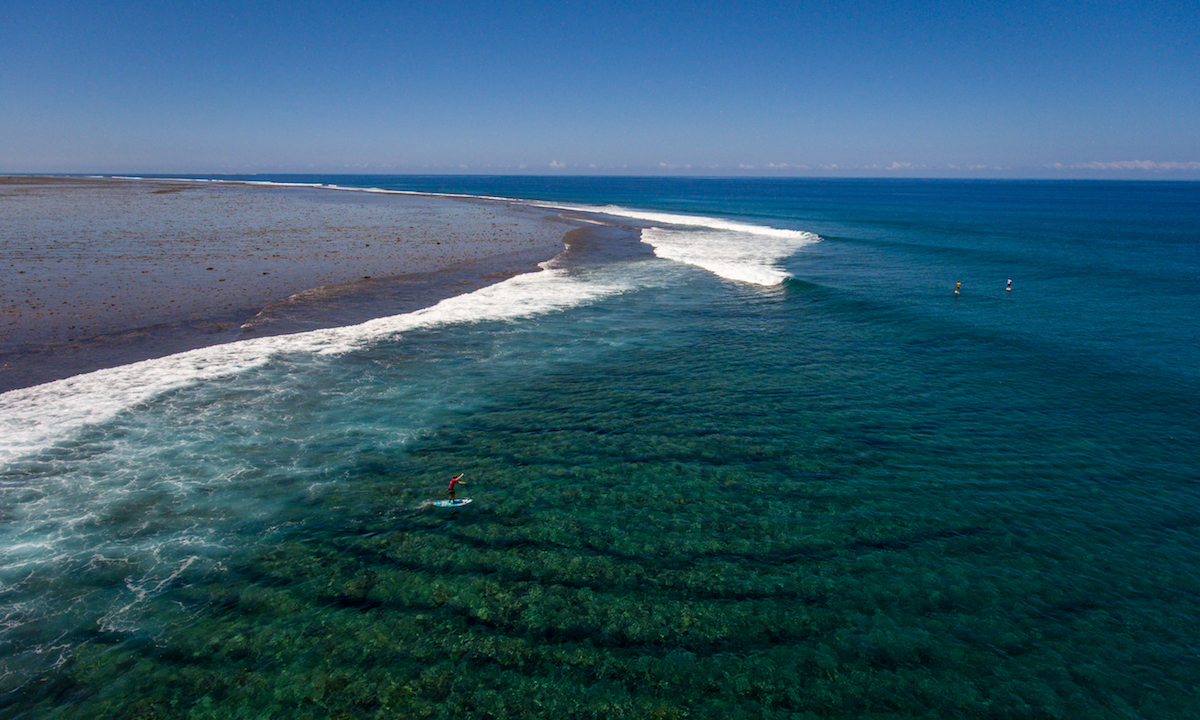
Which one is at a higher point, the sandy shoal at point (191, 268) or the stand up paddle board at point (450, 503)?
the sandy shoal at point (191, 268)

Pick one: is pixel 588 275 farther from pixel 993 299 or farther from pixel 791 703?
pixel 791 703

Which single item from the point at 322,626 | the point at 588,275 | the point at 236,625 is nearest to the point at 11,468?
the point at 236,625

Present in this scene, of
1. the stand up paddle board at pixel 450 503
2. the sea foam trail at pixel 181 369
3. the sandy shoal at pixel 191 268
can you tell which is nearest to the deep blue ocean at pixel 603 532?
the sea foam trail at pixel 181 369

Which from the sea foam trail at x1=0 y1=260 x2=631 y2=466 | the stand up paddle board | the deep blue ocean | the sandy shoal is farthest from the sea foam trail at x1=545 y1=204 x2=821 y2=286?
the stand up paddle board

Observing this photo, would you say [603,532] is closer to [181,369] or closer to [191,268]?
[181,369]

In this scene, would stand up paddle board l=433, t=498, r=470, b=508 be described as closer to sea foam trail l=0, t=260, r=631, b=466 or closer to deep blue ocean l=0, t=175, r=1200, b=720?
deep blue ocean l=0, t=175, r=1200, b=720

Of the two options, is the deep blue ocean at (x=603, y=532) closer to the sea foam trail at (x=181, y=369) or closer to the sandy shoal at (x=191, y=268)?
the sea foam trail at (x=181, y=369)

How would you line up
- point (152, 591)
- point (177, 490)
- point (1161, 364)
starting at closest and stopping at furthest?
point (152, 591), point (177, 490), point (1161, 364)
